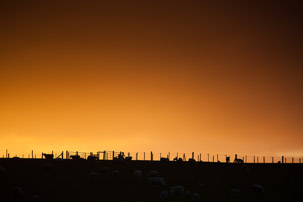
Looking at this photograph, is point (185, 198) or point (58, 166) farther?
point (58, 166)

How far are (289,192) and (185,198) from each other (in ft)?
69.0

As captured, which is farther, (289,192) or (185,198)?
(289,192)

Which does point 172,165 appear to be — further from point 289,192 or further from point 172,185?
point 289,192

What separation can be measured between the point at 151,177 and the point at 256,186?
16.2m

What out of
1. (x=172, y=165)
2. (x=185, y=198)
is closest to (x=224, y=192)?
(x=185, y=198)

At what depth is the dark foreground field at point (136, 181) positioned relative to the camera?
241 feet

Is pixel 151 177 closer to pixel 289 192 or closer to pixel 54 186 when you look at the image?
pixel 54 186

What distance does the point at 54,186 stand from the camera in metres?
76.7

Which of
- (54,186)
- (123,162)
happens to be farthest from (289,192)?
(54,186)

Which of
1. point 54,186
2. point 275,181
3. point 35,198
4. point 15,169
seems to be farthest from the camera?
point 275,181

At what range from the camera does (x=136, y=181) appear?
3196 inches

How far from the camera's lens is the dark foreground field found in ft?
241

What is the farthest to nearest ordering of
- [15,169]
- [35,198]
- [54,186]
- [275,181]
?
1. [275,181]
2. [15,169]
3. [54,186]
4. [35,198]

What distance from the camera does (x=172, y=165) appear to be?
95.9 metres
